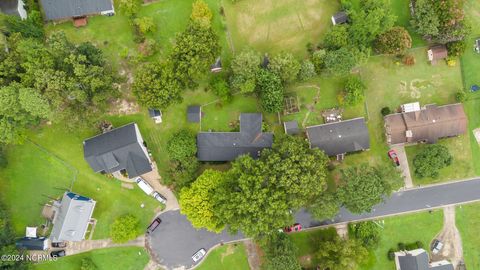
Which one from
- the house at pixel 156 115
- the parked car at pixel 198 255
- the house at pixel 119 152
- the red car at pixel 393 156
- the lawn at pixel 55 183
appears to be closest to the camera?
the house at pixel 119 152

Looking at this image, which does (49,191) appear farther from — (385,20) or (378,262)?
(385,20)

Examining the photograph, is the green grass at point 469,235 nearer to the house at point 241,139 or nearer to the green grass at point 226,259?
the house at point 241,139

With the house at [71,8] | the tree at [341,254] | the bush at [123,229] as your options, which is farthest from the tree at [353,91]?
the house at [71,8]

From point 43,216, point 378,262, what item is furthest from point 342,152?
point 43,216

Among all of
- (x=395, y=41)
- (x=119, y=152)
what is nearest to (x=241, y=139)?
(x=119, y=152)

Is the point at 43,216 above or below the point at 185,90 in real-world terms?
below

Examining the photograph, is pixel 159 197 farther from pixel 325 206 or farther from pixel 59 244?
pixel 325 206
